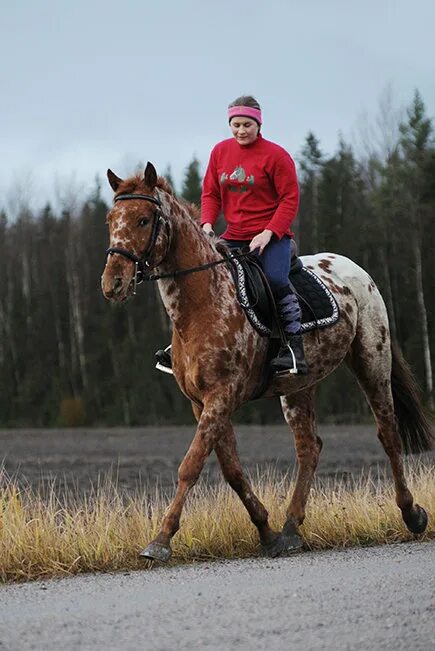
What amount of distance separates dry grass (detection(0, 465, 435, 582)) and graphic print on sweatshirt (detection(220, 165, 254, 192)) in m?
2.41

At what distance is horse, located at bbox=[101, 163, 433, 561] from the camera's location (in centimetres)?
779

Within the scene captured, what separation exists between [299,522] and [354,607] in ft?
9.41

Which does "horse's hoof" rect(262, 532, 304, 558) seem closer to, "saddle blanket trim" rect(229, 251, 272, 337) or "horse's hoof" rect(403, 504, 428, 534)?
"horse's hoof" rect(403, 504, 428, 534)

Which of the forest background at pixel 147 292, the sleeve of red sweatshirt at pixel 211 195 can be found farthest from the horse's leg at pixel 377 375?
the forest background at pixel 147 292

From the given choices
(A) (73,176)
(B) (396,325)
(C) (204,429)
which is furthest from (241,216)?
(A) (73,176)

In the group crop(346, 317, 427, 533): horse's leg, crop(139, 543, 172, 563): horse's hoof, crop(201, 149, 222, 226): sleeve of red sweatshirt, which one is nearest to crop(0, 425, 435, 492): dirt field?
crop(346, 317, 427, 533): horse's leg

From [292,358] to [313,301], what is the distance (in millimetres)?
806

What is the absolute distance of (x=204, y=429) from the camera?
25.8 feet

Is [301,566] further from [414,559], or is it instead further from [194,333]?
[194,333]

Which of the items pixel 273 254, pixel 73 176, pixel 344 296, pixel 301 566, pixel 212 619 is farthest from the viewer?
pixel 73 176

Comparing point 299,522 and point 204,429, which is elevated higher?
point 204,429

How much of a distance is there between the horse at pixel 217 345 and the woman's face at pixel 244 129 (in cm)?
66

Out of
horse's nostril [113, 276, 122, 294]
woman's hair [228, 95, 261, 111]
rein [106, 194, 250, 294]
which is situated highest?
woman's hair [228, 95, 261, 111]

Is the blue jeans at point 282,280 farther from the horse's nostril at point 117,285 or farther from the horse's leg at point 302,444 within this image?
the horse's nostril at point 117,285
